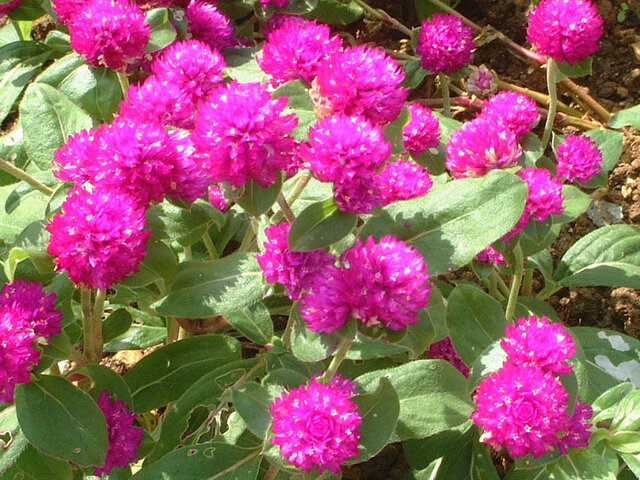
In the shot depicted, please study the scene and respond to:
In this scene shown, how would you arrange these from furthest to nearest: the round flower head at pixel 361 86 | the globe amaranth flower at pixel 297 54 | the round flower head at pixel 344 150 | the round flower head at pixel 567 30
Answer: the round flower head at pixel 567 30 < the globe amaranth flower at pixel 297 54 < the round flower head at pixel 361 86 < the round flower head at pixel 344 150

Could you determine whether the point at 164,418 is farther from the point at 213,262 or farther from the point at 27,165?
the point at 27,165

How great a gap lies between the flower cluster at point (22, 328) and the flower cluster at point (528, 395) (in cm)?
85

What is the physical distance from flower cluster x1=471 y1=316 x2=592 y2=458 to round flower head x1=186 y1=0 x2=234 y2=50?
1.34m

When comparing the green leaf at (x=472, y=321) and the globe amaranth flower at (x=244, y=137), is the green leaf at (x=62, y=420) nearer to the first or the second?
the globe amaranth flower at (x=244, y=137)

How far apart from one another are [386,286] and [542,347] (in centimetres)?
42

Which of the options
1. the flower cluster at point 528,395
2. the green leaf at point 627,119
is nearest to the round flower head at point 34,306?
the flower cluster at point 528,395

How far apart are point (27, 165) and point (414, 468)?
1.45m

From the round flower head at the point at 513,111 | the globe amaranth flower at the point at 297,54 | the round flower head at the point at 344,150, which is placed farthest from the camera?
the round flower head at the point at 513,111

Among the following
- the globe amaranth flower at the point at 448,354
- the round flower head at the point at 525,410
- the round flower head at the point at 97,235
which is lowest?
the globe amaranth flower at the point at 448,354

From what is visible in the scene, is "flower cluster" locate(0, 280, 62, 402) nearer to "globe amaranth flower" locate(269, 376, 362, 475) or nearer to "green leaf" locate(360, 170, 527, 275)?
"globe amaranth flower" locate(269, 376, 362, 475)

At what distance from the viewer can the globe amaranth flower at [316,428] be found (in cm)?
130

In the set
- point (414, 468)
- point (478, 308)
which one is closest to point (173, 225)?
point (478, 308)

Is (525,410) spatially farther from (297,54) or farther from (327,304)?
(297,54)

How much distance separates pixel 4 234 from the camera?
1.89 m
